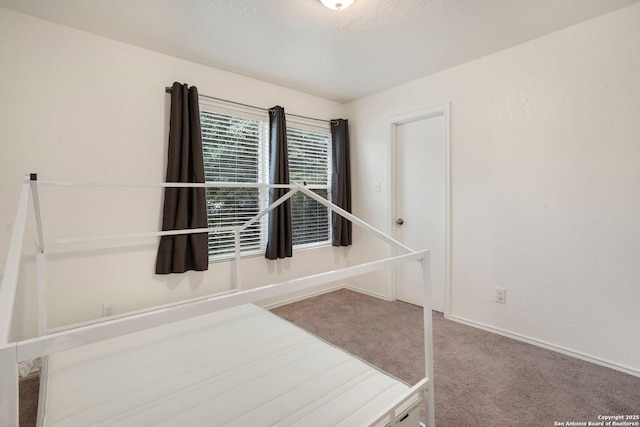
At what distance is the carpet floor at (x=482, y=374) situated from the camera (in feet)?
5.07

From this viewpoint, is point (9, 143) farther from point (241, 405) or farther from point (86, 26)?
point (241, 405)

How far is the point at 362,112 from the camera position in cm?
347

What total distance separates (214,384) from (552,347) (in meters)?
2.29

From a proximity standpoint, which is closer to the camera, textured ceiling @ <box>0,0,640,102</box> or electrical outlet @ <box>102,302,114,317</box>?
textured ceiling @ <box>0,0,640,102</box>

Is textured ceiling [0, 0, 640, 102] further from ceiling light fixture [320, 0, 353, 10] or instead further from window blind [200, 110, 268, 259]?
window blind [200, 110, 268, 259]

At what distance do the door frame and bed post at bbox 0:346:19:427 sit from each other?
110 inches

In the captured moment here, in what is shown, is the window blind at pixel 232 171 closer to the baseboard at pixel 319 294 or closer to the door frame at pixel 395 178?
→ the baseboard at pixel 319 294

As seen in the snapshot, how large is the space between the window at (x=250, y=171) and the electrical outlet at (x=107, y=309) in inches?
31.5

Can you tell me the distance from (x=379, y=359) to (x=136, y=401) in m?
1.43

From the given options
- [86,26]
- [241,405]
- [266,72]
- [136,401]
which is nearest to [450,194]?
[266,72]

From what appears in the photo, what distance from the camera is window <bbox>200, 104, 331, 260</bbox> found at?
2697mm

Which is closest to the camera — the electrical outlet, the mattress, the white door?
the mattress

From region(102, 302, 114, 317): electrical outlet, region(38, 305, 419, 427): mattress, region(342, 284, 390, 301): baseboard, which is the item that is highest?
region(102, 302, 114, 317): electrical outlet

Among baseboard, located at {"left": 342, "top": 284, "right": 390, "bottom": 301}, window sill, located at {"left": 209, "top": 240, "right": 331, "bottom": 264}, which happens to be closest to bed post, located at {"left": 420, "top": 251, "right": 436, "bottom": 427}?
window sill, located at {"left": 209, "top": 240, "right": 331, "bottom": 264}
